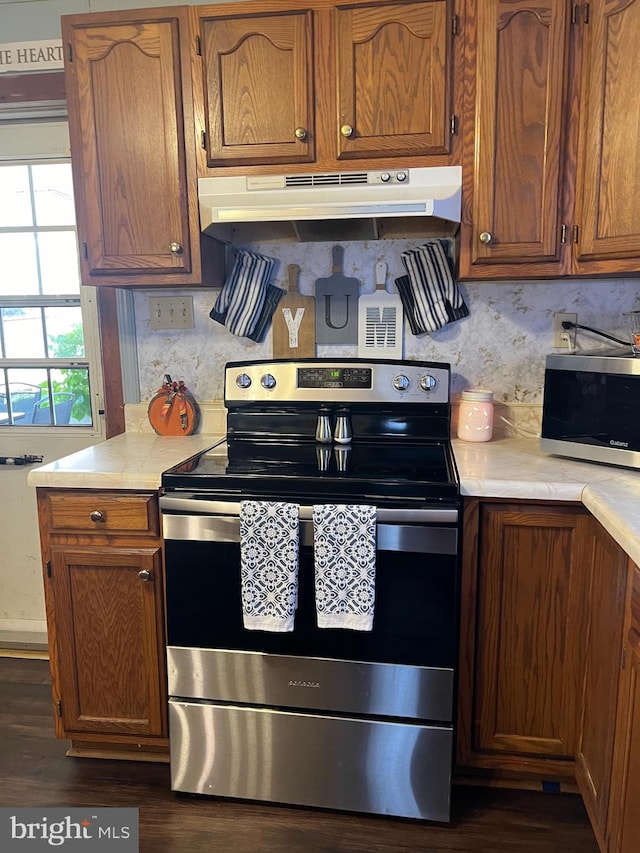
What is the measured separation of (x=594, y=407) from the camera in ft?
5.48

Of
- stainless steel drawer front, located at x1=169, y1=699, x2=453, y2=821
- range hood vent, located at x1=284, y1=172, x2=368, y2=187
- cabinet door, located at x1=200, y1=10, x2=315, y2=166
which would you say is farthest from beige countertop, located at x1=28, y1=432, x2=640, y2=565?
cabinet door, located at x1=200, y1=10, x2=315, y2=166

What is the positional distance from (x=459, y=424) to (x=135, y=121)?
1.40 meters

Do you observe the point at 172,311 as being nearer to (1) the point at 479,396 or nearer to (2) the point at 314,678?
(1) the point at 479,396

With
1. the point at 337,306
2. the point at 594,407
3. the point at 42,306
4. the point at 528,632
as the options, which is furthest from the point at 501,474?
the point at 42,306

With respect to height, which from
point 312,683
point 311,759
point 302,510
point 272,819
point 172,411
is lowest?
point 272,819

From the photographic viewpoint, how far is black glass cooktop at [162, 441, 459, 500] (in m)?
1.53

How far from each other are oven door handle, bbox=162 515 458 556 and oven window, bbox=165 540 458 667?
2 centimetres

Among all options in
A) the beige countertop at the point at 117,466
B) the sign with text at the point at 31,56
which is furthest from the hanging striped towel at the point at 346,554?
the sign with text at the point at 31,56

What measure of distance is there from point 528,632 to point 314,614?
1.91ft

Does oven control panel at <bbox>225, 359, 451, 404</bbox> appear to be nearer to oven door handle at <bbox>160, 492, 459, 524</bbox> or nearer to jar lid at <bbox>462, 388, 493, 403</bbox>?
jar lid at <bbox>462, 388, 493, 403</bbox>

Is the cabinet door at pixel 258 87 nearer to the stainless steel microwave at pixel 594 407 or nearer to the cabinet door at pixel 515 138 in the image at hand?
the cabinet door at pixel 515 138

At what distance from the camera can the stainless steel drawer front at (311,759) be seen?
1.60 meters

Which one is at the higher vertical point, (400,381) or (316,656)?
(400,381)

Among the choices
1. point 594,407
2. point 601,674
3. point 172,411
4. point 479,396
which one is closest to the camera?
point 601,674
